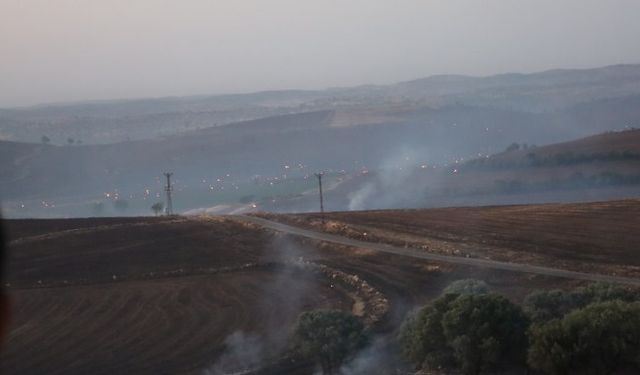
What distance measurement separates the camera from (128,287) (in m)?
39.2

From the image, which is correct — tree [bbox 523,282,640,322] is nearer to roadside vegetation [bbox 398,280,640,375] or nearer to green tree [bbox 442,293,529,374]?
roadside vegetation [bbox 398,280,640,375]

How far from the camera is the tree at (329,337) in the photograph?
22516 millimetres

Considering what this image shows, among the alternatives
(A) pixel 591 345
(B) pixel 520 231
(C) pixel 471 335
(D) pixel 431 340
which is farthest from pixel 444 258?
(A) pixel 591 345

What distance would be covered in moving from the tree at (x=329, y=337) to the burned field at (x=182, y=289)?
86 centimetres

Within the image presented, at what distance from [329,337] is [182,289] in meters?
16.3

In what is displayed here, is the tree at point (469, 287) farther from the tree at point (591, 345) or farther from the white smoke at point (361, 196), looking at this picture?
the white smoke at point (361, 196)

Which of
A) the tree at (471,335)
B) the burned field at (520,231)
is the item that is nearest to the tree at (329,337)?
the tree at (471,335)

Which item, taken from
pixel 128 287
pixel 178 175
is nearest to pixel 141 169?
pixel 178 175

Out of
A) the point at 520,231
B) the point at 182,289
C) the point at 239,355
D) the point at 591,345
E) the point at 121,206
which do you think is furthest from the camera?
the point at 121,206

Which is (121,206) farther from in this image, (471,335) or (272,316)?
(471,335)

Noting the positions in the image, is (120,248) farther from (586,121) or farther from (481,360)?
(586,121)

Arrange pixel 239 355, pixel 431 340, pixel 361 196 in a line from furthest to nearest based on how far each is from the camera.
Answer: pixel 361 196
pixel 239 355
pixel 431 340

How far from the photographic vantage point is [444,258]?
3853 cm

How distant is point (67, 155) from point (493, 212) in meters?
101
